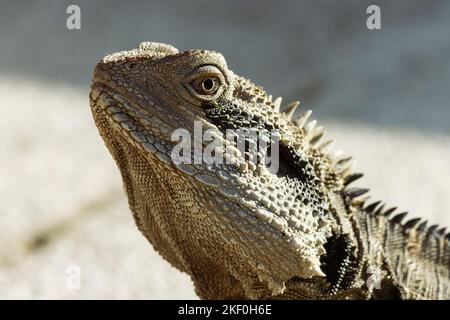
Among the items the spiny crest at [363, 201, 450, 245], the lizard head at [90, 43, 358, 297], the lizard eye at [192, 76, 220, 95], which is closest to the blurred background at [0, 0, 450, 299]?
the spiny crest at [363, 201, 450, 245]

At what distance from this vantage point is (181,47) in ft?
30.2

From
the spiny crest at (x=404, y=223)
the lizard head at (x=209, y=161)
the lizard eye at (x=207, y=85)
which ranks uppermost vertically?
the lizard eye at (x=207, y=85)

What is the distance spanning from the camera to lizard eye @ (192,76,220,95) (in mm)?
3172

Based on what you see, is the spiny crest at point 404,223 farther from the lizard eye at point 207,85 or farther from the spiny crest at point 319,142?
the lizard eye at point 207,85

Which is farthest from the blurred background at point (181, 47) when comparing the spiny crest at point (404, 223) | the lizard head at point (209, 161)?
the lizard head at point (209, 161)

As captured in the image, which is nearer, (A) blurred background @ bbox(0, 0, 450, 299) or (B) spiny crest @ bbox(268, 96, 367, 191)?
(B) spiny crest @ bbox(268, 96, 367, 191)

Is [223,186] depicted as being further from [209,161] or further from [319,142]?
[319,142]

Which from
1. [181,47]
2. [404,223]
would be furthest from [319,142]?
[181,47]

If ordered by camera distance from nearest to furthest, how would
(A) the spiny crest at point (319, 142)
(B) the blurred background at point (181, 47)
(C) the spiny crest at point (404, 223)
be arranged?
(A) the spiny crest at point (319, 142) → (C) the spiny crest at point (404, 223) → (B) the blurred background at point (181, 47)

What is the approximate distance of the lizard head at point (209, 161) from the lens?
3123 mm

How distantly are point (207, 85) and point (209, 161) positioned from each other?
1.10 ft

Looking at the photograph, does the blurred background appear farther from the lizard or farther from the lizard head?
the lizard head

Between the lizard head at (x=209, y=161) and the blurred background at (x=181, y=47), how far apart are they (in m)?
2.10

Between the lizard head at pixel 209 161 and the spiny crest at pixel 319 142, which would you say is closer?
the lizard head at pixel 209 161
